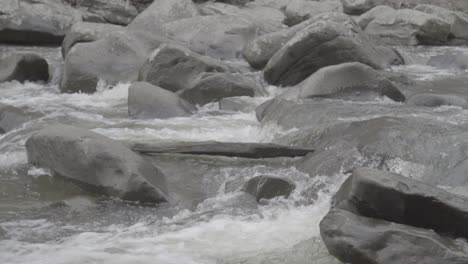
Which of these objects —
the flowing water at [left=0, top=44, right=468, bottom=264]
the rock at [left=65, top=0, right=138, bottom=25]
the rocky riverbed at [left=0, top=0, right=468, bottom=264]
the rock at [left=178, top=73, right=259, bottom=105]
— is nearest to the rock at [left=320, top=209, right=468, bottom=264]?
the rocky riverbed at [left=0, top=0, right=468, bottom=264]

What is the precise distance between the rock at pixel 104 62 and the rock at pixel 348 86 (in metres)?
3.21

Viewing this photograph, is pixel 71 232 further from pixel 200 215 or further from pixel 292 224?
pixel 292 224

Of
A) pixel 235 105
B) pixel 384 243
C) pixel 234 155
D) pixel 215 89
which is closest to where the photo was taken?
pixel 384 243

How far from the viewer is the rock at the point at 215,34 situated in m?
13.8

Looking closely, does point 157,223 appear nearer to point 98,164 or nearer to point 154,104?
point 98,164

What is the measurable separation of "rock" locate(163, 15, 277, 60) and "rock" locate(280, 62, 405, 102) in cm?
A: 491

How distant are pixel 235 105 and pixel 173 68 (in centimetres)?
151

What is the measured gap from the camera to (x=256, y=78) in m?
11.1

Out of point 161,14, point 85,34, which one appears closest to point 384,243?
point 85,34

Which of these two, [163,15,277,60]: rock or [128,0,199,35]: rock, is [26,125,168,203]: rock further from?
[128,0,199,35]: rock

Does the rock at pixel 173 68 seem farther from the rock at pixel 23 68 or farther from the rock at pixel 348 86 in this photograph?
the rock at pixel 23 68

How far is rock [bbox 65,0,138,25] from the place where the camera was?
1812cm

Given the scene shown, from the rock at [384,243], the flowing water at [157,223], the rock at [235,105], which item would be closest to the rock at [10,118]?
the flowing water at [157,223]

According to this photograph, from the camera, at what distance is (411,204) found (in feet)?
14.2
